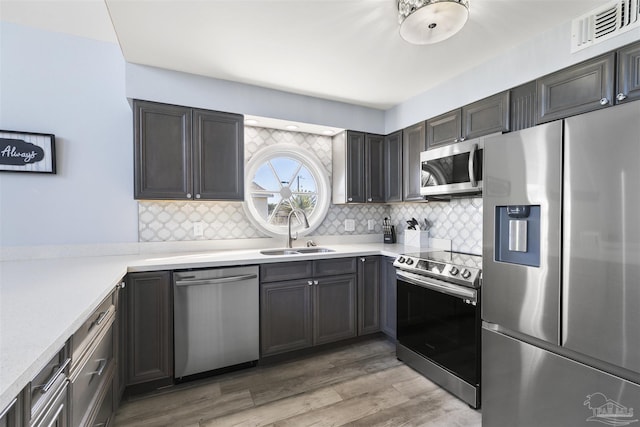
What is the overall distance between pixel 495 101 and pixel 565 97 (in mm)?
464

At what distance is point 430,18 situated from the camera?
4.83 ft

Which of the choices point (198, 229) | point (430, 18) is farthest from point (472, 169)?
point (198, 229)

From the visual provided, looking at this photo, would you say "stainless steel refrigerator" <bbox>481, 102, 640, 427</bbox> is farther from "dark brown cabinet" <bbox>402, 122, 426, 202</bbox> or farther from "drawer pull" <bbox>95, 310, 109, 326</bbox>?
"drawer pull" <bbox>95, 310, 109, 326</bbox>

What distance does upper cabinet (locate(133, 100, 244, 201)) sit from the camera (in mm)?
2299

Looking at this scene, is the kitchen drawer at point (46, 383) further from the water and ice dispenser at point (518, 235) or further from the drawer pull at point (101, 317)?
the water and ice dispenser at point (518, 235)

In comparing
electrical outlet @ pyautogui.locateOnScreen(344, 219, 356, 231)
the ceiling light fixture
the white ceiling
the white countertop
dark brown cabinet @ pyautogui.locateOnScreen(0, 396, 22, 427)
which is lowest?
dark brown cabinet @ pyautogui.locateOnScreen(0, 396, 22, 427)

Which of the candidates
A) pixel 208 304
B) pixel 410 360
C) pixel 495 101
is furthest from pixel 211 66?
pixel 410 360

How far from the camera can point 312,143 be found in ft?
11.0

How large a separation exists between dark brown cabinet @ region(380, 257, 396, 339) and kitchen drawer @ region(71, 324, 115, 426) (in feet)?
7.18

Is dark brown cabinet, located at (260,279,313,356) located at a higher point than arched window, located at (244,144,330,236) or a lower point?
lower

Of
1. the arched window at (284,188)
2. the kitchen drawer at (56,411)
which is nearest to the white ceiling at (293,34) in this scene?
the arched window at (284,188)

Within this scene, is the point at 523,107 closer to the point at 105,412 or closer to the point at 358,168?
the point at 358,168

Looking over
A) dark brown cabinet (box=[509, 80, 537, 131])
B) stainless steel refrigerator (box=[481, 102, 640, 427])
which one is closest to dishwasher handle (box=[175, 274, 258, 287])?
stainless steel refrigerator (box=[481, 102, 640, 427])

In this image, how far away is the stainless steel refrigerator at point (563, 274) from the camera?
3.84 feet
